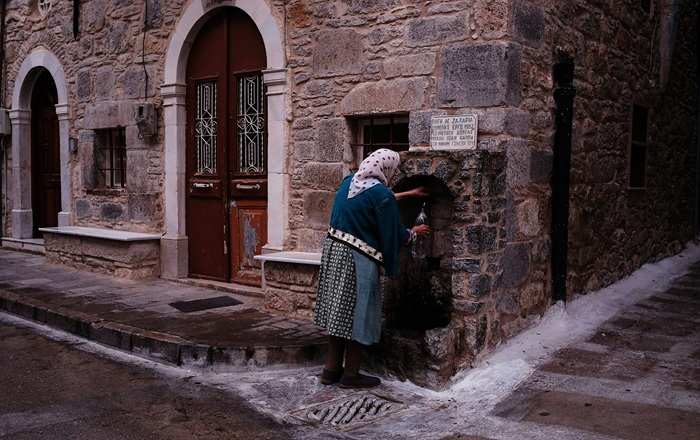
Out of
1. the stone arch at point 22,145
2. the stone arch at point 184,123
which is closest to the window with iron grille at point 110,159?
the stone arch at point 184,123

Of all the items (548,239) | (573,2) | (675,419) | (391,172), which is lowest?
(675,419)

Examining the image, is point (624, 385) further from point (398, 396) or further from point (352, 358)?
point (352, 358)

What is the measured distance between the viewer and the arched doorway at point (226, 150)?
24.1ft

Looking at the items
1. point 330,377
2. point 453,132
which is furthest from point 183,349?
point 453,132

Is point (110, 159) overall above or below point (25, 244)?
above

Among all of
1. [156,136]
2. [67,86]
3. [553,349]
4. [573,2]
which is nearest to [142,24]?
[156,136]

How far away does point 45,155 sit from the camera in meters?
11.0

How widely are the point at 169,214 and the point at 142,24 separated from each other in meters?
2.38

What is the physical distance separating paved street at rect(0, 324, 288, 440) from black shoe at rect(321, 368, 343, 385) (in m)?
0.62

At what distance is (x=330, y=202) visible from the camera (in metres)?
6.45

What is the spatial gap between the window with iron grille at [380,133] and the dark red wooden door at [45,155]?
20.7 feet

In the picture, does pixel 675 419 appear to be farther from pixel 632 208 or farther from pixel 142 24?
pixel 142 24

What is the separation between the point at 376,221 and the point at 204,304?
2.95 metres

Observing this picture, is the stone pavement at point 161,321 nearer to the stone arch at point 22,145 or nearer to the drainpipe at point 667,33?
the stone arch at point 22,145
